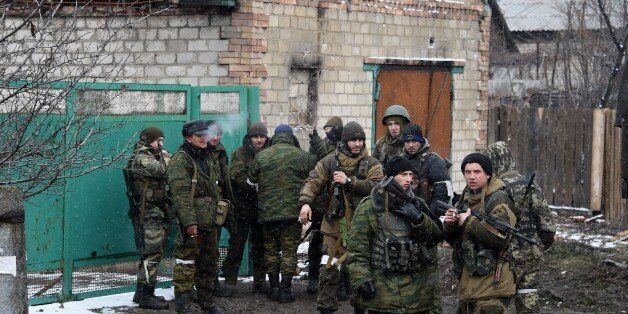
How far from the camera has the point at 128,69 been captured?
46.7ft

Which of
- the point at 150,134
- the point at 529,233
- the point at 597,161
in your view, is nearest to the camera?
the point at 529,233

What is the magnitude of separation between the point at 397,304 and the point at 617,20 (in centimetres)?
2360

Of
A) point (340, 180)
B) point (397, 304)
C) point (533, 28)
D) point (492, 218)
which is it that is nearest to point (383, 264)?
point (397, 304)

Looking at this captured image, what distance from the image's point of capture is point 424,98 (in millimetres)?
16672

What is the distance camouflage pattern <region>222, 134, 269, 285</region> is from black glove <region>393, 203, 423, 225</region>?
381 cm

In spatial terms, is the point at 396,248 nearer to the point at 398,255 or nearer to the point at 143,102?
the point at 398,255

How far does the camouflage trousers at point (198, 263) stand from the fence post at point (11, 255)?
2.70m

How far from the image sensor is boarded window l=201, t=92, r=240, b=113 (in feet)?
37.1

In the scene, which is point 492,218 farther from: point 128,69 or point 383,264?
point 128,69

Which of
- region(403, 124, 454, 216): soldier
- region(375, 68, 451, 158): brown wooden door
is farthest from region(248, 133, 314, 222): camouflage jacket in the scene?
region(375, 68, 451, 158): brown wooden door

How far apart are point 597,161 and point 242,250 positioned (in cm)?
840

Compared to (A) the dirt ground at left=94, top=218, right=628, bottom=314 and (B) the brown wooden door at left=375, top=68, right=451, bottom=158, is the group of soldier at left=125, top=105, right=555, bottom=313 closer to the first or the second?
(A) the dirt ground at left=94, top=218, right=628, bottom=314

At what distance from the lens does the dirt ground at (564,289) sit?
34.3ft

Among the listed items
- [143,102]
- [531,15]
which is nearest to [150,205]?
[143,102]
